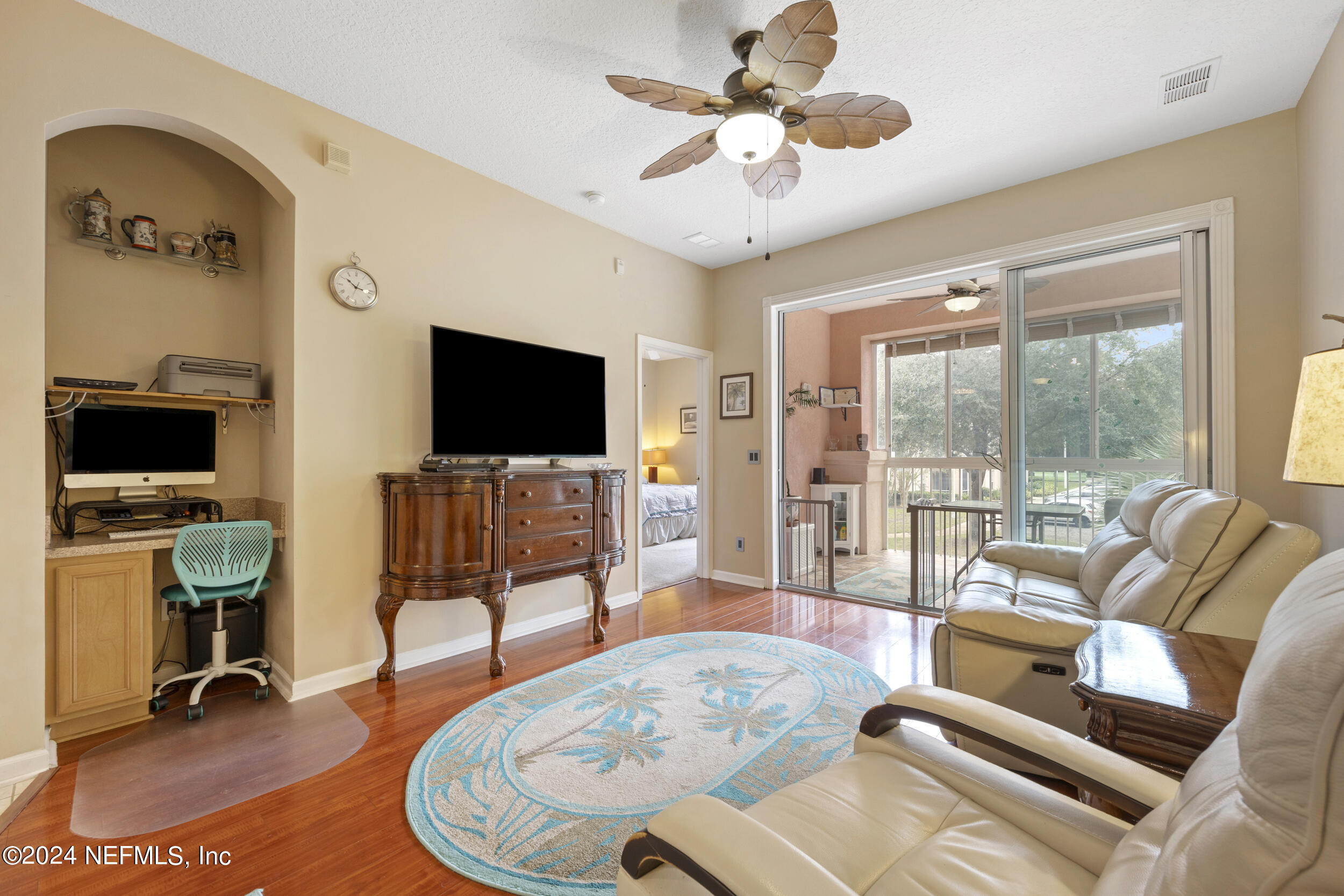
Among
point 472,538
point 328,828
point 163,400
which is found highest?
point 163,400

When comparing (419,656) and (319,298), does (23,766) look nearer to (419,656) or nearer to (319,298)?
(419,656)

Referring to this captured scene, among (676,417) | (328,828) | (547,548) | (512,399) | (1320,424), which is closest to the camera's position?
(1320,424)

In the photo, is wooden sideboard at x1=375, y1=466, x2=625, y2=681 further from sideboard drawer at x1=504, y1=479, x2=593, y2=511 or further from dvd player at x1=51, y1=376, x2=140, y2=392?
dvd player at x1=51, y1=376, x2=140, y2=392

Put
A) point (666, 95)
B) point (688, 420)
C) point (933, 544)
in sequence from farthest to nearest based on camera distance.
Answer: point (688, 420), point (933, 544), point (666, 95)

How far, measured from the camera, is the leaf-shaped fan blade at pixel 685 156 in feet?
8.32

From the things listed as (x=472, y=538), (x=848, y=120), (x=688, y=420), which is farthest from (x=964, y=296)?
(x=688, y=420)

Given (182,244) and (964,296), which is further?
(964,296)

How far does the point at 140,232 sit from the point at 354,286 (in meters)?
0.94

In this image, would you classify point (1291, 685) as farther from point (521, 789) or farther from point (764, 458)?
Result: point (764, 458)

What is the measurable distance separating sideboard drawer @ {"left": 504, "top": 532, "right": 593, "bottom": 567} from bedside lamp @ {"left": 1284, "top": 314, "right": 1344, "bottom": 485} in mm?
3051

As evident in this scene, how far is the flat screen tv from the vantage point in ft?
10.5

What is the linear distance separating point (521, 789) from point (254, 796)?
0.92 meters

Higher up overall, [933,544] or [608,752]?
[933,544]

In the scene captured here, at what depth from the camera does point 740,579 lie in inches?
205
